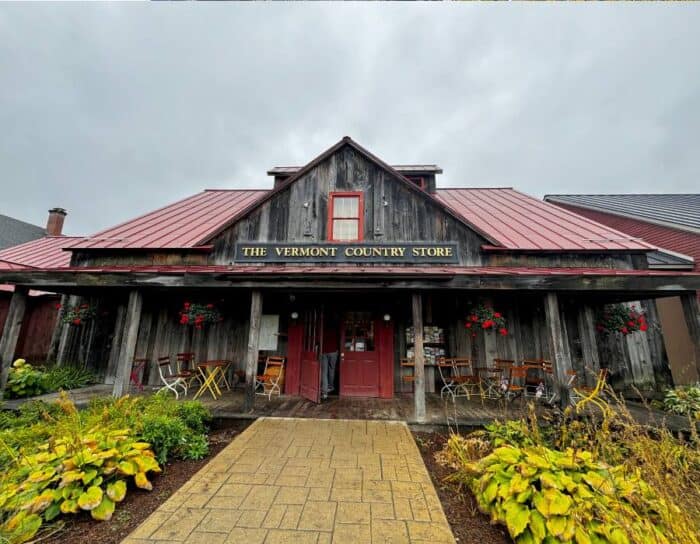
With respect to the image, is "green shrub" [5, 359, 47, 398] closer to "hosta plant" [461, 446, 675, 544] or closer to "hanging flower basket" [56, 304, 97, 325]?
"hanging flower basket" [56, 304, 97, 325]

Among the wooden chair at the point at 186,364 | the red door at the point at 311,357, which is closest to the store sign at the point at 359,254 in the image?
the red door at the point at 311,357

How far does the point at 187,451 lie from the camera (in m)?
4.14

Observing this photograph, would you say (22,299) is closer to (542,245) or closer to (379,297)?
(379,297)

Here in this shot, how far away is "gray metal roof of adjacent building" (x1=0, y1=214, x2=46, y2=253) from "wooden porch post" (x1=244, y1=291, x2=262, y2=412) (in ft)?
72.3

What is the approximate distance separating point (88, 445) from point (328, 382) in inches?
198

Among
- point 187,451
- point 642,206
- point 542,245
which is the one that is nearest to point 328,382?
point 187,451

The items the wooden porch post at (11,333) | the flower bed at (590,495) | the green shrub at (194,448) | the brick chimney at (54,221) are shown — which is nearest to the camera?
the flower bed at (590,495)

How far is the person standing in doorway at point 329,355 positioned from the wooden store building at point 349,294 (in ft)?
0.16

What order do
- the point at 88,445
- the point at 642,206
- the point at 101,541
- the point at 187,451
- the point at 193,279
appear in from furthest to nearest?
the point at 642,206 < the point at 193,279 < the point at 187,451 < the point at 88,445 < the point at 101,541

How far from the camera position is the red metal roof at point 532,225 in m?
7.32

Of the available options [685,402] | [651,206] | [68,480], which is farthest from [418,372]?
[651,206]

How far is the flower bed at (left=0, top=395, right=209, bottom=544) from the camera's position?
2736mm

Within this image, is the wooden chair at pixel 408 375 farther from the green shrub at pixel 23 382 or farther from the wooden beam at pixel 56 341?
the wooden beam at pixel 56 341

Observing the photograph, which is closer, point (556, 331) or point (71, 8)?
point (556, 331)
